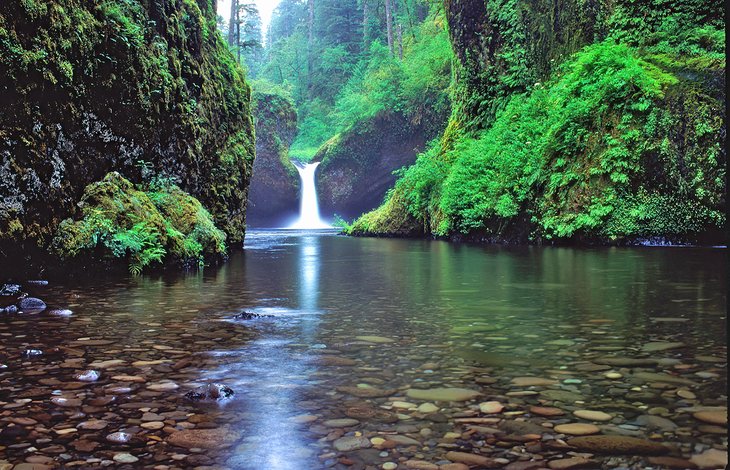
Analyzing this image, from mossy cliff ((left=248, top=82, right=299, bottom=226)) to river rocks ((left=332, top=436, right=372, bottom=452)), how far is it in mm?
36262

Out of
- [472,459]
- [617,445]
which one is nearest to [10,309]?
[472,459]

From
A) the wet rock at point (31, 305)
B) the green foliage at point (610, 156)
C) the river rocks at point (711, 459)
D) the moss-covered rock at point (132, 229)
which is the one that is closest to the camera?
the river rocks at point (711, 459)

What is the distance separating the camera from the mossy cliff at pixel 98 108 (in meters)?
6.96

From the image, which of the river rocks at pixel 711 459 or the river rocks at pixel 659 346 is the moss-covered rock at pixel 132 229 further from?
the river rocks at pixel 711 459

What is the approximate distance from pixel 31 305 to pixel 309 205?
33.2 metres

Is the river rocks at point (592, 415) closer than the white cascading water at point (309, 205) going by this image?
Yes

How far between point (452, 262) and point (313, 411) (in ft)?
26.4

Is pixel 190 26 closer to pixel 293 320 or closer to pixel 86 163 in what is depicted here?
pixel 86 163

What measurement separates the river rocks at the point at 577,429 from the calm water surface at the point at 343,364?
51mm

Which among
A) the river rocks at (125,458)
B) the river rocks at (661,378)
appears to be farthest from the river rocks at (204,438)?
the river rocks at (661,378)

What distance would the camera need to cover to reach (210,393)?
2.45m

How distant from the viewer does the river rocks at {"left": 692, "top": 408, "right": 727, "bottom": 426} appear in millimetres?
2035

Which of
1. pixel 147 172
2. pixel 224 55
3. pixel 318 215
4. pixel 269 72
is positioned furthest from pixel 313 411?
pixel 269 72

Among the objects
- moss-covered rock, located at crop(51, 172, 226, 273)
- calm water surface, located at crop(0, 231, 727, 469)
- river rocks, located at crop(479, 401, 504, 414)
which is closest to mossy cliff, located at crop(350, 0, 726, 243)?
calm water surface, located at crop(0, 231, 727, 469)
